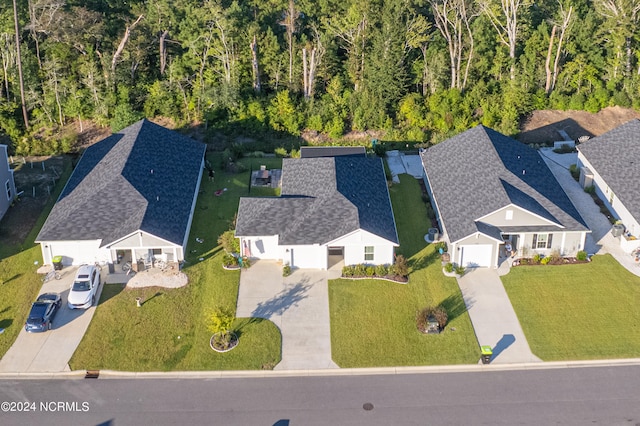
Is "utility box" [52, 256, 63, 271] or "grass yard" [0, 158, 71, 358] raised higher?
"utility box" [52, 256, 63, 271]

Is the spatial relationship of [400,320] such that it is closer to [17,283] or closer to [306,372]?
[306,372]

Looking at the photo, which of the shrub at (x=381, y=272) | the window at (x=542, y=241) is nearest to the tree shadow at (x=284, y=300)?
the shrub at (x=381, y=272)

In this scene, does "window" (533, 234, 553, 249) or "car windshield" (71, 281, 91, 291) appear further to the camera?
"window" (533, 234, 553, 249)

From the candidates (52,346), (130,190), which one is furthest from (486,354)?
(130,190)

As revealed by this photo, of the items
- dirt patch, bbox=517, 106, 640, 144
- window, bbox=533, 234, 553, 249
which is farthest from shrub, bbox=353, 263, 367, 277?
dirt patch, bbox=517, 106, 640, 144

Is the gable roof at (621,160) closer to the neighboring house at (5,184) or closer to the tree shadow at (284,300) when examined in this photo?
the tree shadow at (284,300)

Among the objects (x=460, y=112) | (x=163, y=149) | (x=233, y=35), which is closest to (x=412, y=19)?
(x=460, y=112)

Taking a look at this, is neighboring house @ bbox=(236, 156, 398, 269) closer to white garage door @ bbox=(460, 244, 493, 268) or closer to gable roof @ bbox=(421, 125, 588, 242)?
gable roof @ bbox=(421, 125, 588, 242)
